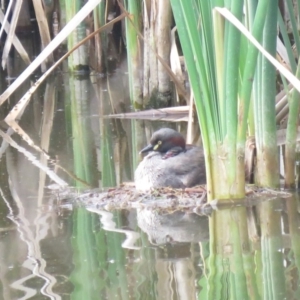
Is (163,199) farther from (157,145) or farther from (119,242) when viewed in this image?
(119,242)

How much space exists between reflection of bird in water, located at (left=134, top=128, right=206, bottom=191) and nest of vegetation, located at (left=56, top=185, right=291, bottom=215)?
0.10 m

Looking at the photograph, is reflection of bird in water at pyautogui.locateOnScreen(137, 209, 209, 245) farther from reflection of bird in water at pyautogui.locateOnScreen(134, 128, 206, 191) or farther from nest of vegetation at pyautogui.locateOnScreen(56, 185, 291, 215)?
reflection of bird in water at pyautogui.locateOnScreen(134, 128, 206, 191)

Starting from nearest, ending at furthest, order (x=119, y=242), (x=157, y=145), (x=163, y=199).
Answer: (x=119, y=242) < (x=163, y=199) < (x=157, y=145)

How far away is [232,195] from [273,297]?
51.5 inches

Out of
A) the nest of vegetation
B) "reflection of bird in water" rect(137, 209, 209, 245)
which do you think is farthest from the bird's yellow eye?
"reflection of bird in water" rect(137, 209, 209, 245)

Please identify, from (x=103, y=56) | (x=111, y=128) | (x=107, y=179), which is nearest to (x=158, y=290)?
(x=107, y=179)

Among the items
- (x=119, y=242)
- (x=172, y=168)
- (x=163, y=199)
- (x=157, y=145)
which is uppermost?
(x=157, y=145)

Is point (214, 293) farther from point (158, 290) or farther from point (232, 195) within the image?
point (232, 195)

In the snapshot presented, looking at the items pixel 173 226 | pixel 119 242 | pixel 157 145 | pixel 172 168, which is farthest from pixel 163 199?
pixel 119 242

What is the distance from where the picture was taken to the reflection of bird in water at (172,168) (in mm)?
4859

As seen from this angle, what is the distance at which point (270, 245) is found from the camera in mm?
3717

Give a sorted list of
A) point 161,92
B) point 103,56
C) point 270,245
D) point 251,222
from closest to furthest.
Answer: point 270,245
point 251,222
point 161,92
point 103,56

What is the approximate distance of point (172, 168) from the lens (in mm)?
4957

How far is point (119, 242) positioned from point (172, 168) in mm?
1166
